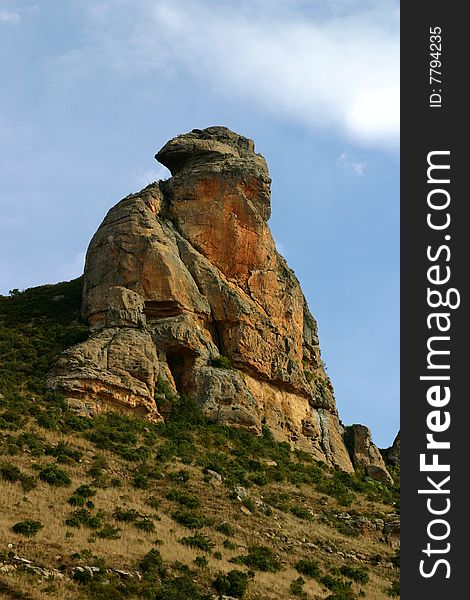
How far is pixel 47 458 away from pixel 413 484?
67.6 ft

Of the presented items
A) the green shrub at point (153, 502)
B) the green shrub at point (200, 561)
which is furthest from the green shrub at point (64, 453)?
the green shrub at point (200, 561)

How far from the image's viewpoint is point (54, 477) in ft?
117

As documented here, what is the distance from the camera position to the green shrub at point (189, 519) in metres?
35.2

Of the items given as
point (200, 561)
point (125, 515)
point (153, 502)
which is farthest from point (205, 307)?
point (200, 561)

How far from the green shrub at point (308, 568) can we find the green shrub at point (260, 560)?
775 millimetres

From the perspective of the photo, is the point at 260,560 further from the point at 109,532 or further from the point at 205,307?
the point at 205,307

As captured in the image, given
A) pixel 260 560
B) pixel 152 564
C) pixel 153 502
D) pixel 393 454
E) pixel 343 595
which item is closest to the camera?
pixel 152 564

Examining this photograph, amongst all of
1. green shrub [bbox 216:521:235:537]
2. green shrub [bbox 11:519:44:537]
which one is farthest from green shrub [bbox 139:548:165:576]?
green shrub [bbox 216:521:235:537]

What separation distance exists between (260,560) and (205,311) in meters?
20.8

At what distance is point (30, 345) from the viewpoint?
170 feet

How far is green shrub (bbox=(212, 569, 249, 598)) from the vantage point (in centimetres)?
2974

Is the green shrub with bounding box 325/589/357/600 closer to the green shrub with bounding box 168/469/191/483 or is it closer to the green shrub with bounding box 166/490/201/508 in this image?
the green shrub with bounding box 166/490/201/508

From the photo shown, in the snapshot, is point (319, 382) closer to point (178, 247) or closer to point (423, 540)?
point (178, 247)

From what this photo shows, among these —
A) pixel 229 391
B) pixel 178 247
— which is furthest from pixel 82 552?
pixel 178 247
